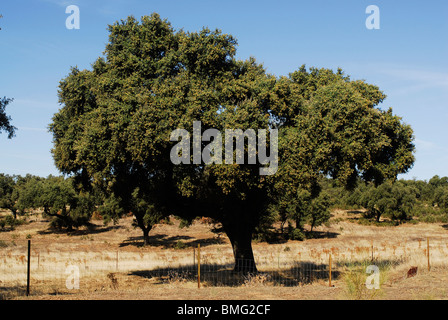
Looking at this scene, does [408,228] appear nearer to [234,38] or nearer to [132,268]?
[132,268]

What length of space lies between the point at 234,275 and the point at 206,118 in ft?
31.9

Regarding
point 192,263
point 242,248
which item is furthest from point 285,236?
point 242,248

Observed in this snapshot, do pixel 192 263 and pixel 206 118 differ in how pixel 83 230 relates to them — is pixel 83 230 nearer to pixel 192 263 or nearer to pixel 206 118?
pixel 192 263

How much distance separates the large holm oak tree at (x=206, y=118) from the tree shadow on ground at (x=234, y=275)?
3.91 m

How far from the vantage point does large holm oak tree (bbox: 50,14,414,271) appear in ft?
53.5

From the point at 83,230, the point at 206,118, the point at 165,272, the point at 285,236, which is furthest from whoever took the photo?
the point at 83,230

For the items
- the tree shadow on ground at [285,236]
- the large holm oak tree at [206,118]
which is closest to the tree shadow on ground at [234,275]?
the large holm oak tree at [206,118]

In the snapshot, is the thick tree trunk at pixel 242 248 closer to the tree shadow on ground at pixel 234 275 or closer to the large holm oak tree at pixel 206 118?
the tree shadow on ground at pixel 234 275

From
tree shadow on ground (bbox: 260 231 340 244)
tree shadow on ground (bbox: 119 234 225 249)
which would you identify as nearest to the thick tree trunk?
tree shadow on ground (bbox: 119 234 225 249)

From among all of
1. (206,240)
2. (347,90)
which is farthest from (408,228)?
(347,90)

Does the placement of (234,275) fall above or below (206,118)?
below

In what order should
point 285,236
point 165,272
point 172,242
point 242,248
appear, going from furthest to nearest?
point 285,236
point 172,242
point 165,272
point 242,248

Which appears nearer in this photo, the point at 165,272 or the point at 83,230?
the point at 165,272

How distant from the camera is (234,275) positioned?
21328 millimetres
